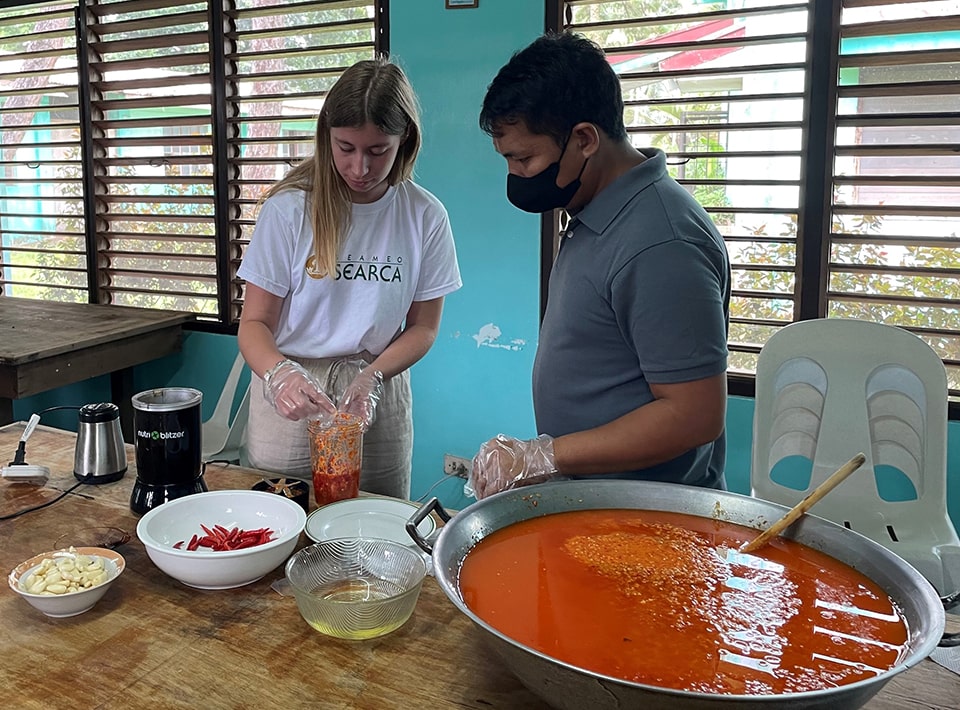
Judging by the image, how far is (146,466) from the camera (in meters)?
1.45

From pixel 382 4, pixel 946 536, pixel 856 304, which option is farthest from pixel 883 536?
pixel 382 4

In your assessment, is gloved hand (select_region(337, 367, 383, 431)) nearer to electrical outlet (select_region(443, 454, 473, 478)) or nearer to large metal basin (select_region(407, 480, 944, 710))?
large metal basin (select_region(407, 480, 944, 710))

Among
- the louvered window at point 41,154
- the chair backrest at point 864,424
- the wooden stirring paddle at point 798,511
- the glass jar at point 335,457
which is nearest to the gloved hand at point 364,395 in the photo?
the glass jar at point 335,457

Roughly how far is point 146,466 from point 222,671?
58 cm

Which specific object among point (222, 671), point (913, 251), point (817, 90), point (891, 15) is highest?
point (891, 15)

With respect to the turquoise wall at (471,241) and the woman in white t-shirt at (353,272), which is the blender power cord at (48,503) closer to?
the woman in white t-shirt at (353,272)

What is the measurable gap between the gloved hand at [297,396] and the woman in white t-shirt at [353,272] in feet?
0.28

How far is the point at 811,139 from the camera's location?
8.19 feet

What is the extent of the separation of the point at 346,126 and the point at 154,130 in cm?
235

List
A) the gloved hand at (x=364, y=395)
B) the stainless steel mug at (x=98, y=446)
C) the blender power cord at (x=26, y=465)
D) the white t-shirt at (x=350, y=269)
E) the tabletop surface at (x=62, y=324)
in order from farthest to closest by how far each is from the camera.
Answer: the tabletop surface at (x=62, y=324) < the white t-shirt at (x=350, y=269) < the gloved hand at (x=364, y=395) < the stainless steel mug at (x=98, y=446) < the blender power cord at (x=26, y=465)

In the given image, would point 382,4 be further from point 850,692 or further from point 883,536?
point 850,692

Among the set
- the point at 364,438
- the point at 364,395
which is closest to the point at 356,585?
the point at 364,395

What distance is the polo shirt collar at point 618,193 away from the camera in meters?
1.38

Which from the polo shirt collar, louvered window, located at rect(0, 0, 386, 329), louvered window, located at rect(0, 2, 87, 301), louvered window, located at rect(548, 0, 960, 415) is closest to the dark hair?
the polo shirt collar
